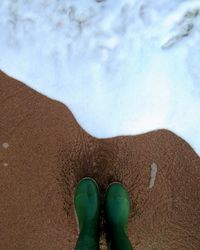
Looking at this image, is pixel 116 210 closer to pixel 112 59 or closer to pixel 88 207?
pixel 88 207

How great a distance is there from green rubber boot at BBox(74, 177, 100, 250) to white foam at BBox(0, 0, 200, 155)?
0.25m

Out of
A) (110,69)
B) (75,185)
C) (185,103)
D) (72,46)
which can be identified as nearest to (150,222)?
(75,185)

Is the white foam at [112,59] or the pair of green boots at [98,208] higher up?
the white foam at [112,59]

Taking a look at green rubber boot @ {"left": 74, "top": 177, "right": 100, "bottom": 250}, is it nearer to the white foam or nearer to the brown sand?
the brown sand

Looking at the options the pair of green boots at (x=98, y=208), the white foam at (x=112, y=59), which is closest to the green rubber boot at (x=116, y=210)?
the pair of green boots at (x=98, y=208)

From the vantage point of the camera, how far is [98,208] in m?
1.63

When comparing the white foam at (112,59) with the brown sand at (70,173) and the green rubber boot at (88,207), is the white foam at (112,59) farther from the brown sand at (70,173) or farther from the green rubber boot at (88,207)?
the green rubber boot at (88,207)

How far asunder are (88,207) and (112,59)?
692 mm

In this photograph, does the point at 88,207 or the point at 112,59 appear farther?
the point at 112,59

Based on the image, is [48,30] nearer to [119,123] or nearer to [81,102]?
[81,102]

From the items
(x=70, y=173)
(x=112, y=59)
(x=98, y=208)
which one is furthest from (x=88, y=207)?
(x=112, y=59)

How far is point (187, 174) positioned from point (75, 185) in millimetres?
521

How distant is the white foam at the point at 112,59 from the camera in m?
1.69

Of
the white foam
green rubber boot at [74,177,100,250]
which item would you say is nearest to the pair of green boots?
green rubber boot at [74,177,100,250]
